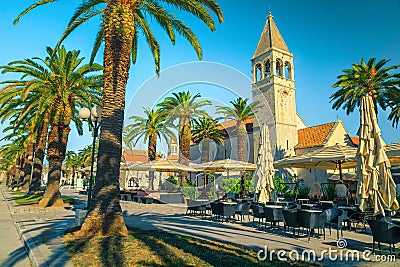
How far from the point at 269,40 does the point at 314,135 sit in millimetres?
13209

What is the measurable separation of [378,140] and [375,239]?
2.96 metres

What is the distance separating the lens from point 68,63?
54.3ft

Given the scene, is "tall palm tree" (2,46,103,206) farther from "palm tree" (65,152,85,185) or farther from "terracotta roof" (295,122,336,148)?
"palm tree" (65,152,85,185)

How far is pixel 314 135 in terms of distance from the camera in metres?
34.3

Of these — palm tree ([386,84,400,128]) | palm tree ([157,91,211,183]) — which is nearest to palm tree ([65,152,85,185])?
palm tree ([157,91,211,183])

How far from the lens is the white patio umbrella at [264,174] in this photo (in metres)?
11.3

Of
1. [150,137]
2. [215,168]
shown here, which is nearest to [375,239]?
[215,168]

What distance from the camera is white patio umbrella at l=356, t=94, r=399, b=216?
745 cm

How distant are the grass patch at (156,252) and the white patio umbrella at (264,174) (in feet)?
15.7

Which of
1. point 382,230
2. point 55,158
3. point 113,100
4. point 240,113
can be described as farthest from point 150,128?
point 382,230

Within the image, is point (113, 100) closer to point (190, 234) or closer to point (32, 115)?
point (190, 234)

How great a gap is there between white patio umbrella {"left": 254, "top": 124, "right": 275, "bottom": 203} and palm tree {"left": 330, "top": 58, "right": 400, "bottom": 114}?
1549cm

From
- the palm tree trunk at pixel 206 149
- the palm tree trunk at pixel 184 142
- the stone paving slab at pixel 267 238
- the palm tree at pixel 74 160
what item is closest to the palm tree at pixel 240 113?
the palm tree trunk at pixel 184 142

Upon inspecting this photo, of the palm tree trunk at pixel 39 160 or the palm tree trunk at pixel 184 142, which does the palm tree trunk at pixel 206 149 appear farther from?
the palm tree trunk at pixel 39 160
